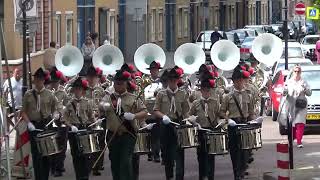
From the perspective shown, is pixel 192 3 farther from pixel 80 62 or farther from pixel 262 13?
pixel 80 62

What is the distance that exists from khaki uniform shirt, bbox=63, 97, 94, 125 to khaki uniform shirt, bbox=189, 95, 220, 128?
1615 mm

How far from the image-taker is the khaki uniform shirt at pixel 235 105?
15.8 m

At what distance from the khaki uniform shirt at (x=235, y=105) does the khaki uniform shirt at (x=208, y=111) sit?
0.20 meters

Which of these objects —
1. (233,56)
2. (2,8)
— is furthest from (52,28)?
(233,56)

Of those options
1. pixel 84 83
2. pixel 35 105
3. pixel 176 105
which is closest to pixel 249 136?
pixel 176 105

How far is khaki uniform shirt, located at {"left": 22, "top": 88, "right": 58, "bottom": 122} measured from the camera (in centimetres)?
1554

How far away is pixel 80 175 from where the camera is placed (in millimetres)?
15289

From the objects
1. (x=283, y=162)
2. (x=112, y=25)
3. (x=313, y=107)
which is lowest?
(x=313, y=107)

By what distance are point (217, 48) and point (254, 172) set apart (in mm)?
6514

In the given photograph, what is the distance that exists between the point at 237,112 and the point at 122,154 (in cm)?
252

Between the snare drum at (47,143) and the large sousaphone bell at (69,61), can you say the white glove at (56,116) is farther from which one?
the large sousaphone bell at (69,61)

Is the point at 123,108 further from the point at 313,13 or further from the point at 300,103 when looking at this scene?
the point at 313,13

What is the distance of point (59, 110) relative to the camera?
16062 millimetres

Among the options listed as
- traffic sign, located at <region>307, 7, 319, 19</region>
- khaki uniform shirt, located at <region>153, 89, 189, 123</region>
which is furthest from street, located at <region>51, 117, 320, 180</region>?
traffic sign, located at <region>307, 7, 319, 19</region>
